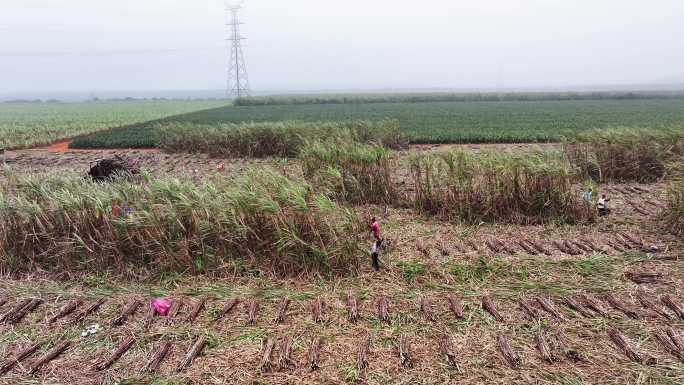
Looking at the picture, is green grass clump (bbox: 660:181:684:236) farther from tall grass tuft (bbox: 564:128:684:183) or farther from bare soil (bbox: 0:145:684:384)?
tall grass tuft (bbox: 564:128:684:183)

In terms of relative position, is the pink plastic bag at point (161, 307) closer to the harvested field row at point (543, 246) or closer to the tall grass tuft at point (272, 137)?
the harvested field row at point (543, 246)

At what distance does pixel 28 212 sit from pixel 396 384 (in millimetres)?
5734

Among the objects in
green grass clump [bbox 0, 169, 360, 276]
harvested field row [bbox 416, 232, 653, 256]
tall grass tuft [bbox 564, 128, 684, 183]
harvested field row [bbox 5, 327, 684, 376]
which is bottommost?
harvested field row [bbox 5, 327, 684, 376]

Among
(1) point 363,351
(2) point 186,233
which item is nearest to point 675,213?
(1) point 363,351

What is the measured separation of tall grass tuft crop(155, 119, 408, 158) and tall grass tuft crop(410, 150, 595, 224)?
7.40m

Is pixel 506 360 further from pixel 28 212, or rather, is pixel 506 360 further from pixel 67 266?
pixel 28 212

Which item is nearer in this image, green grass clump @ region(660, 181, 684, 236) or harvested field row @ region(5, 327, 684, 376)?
harvested field row @ region(5, 327, 684, 376)

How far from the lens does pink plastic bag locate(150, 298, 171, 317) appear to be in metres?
4.48

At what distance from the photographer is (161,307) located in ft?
14.8

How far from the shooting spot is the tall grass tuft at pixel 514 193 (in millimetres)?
6996

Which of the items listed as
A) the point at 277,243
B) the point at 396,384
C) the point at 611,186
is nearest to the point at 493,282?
the point at 396,384

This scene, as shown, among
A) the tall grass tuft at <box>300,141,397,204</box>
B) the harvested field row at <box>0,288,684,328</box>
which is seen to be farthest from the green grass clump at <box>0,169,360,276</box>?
the tall grass tuft at <box>300,141,397,204</box>

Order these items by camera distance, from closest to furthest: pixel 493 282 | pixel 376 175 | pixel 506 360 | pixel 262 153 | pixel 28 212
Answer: pixel 506 360 → pixel 493 282 → pixel 28 212 → pixel 376 175 → pixel 262 153

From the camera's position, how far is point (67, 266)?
559 cm
